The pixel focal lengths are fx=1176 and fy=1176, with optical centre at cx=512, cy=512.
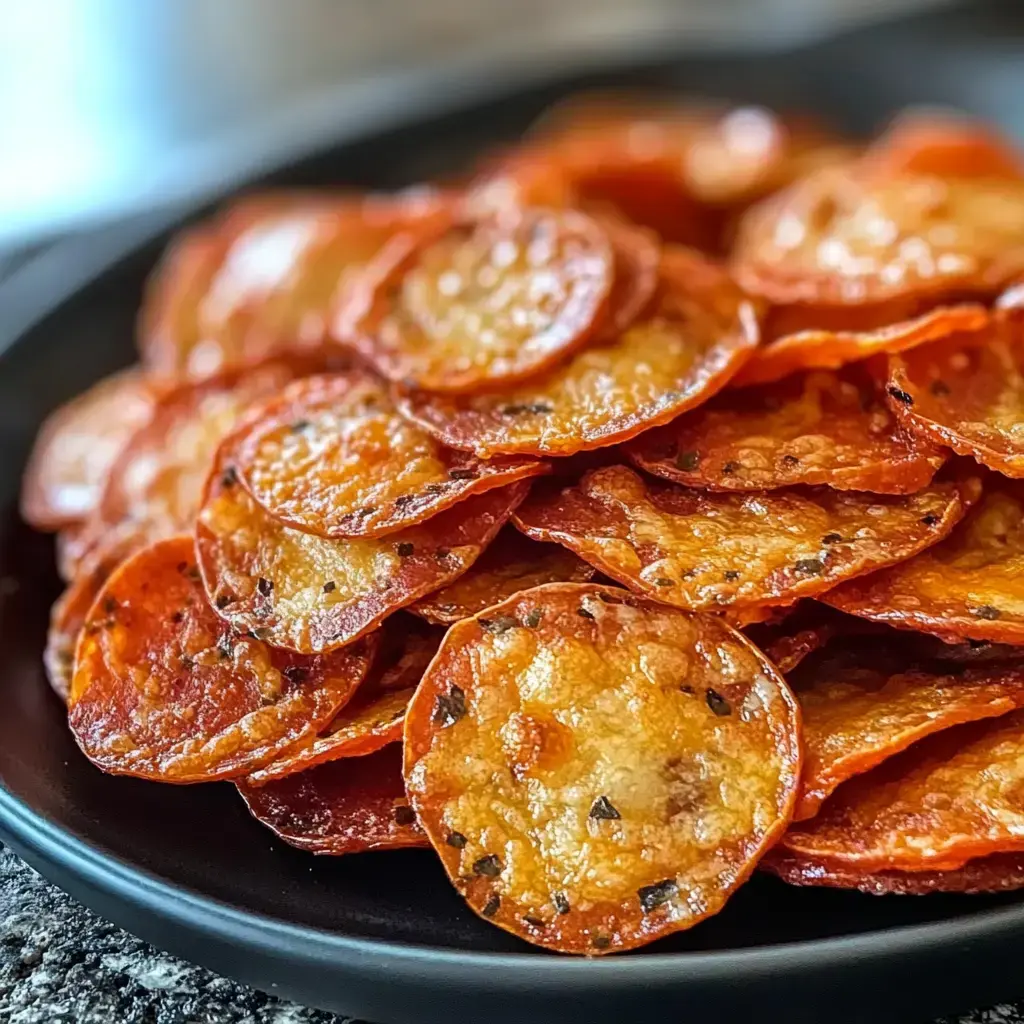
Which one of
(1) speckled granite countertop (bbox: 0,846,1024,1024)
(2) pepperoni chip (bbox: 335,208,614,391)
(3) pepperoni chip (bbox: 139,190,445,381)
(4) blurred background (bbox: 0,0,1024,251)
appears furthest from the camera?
(4) blurred background (bbox: 0,0,1024,251)

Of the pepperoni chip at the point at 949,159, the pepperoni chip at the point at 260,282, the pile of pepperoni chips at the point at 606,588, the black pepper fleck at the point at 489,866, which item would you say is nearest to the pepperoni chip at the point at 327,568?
the pile of pepperoni chips at the point at 606,588

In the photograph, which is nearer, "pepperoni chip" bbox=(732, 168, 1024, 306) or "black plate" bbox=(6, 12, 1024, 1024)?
"black plate" bbox=(6, 12, 1024, 1024)

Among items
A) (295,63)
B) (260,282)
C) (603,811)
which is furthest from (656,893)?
(295,63)

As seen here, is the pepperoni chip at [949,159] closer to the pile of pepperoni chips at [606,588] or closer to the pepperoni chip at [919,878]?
the pile of pepperoni chips at [606,588]

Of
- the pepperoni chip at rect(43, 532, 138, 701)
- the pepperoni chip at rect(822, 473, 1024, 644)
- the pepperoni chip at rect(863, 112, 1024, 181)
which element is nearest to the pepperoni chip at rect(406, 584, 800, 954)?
the pepperoni chip at rect(822, 473, 1024, 644)

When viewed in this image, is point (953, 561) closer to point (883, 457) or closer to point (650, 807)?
point (883, 457)

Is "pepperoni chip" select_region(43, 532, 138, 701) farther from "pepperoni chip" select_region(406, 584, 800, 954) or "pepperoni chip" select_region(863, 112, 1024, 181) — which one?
"pepperoni chip" select_region(863, 112, 1024, 181)

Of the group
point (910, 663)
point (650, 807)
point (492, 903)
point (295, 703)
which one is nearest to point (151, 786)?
point (295, 703)
